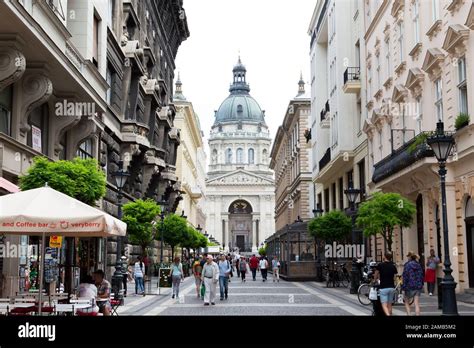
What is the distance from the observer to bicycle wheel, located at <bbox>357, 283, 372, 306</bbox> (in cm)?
2011

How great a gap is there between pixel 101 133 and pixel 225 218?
13483cm

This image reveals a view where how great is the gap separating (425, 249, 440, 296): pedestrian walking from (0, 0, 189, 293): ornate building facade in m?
11.8

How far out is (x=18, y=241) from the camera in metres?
17.5

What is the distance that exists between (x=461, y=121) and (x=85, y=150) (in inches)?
535

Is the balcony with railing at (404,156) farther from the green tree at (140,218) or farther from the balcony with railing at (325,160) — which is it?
the balcony with railing at (325,160)

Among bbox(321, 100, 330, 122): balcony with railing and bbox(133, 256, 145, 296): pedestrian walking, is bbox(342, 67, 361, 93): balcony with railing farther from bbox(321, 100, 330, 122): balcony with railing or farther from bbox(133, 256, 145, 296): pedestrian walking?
bbox(133, 256, 145, 296): pedestrian walking

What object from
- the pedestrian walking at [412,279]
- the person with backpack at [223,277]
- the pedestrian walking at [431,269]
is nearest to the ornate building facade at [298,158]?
the person with backpack at [223,277]

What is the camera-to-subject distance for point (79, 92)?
21000 mm

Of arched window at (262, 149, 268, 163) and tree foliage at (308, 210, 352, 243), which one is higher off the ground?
arched window at (262, 149, 268, 163)

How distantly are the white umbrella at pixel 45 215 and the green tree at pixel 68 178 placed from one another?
4.90 m

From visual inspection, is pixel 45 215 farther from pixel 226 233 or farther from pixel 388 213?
pixel 226 233

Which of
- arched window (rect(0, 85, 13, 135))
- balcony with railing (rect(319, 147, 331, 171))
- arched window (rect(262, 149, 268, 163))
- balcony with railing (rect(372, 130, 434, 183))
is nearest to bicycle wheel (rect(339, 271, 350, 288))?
balcony with railing (rect(372, 130, 434, 183))
